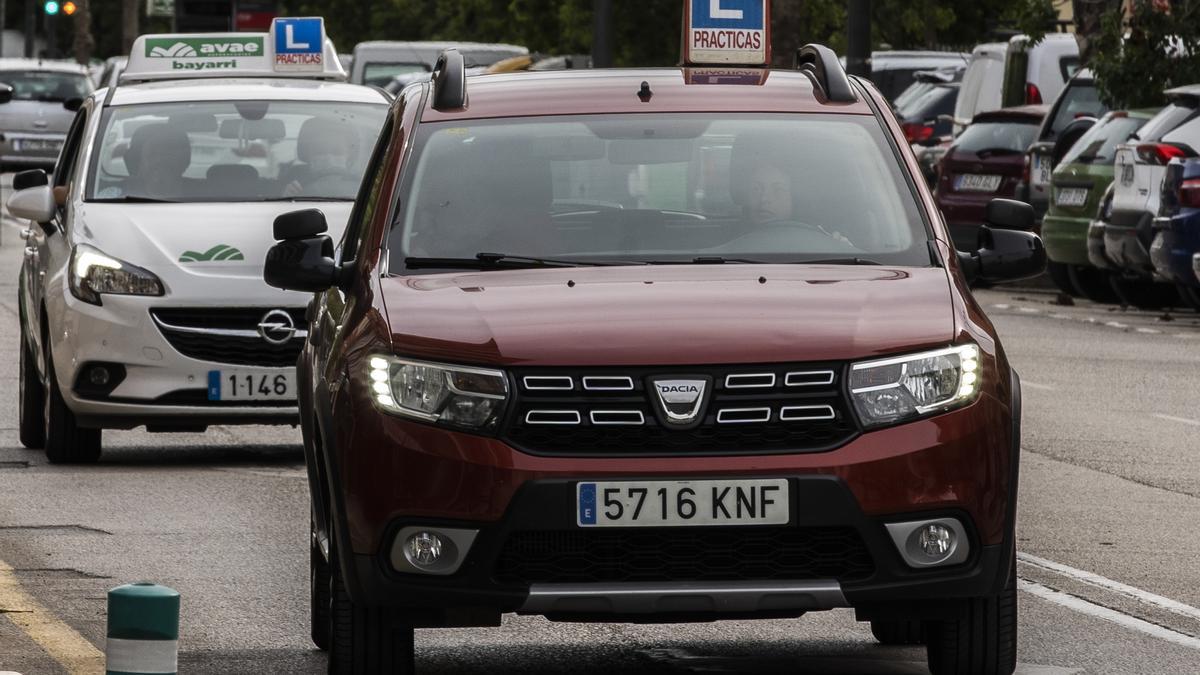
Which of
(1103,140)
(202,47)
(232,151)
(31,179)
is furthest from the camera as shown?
(1103,140)

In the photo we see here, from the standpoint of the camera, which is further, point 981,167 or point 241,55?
point 981,167

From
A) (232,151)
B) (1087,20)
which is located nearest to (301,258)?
(232,151)

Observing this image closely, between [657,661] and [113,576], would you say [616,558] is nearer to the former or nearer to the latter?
[657,661]

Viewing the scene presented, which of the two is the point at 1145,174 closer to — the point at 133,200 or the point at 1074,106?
the point at 1074,106

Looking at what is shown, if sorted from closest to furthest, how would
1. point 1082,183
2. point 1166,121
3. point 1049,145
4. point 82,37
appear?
point 1166,121, point 1082,183, point 1049,145, point 82,37

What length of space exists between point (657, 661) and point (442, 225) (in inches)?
49.8

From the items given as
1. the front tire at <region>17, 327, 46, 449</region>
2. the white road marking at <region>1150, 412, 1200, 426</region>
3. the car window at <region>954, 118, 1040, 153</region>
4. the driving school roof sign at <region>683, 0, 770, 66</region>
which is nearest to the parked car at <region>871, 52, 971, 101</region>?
the car window at <region>954, 118, 1040, 153</region>

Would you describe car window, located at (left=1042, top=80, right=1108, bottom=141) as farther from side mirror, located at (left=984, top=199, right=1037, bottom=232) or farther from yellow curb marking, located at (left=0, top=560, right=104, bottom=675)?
side mirror, located at (left=984, top=199, right=1037, bottom=232)

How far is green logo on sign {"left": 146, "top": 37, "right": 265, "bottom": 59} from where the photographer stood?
16672mm

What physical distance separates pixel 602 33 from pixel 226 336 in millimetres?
22732

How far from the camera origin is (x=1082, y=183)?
74.9ft

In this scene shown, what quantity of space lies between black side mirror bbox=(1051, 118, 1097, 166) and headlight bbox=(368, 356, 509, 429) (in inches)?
736

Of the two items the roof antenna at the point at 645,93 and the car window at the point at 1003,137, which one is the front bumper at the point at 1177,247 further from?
the roof antenna at the point at 645,93

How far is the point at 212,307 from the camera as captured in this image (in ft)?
39.6
